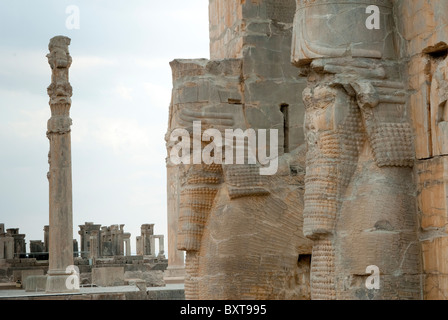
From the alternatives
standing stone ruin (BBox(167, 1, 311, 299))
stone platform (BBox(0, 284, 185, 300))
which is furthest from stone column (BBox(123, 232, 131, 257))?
standing stone ruin (BBox(167, 1, 311, 299))

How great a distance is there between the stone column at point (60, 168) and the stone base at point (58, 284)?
97 mm

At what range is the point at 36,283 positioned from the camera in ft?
61.7

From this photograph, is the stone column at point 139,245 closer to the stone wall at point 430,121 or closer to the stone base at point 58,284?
the stone base at point 58,284

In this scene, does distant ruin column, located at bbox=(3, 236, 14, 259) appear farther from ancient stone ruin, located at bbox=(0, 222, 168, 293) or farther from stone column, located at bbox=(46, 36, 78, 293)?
stone column, located at bbox=(46, 36, 78, 293)

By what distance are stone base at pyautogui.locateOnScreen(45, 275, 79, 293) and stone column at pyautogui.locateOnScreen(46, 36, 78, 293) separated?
97 millimetres

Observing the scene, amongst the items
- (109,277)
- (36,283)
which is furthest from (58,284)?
(109,277)

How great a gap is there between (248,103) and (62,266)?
876 centimetres

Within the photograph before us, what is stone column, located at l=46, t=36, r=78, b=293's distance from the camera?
1783 cm

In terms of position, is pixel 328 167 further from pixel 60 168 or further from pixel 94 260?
pixel 94 260

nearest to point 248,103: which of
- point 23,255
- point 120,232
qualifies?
point 23,255

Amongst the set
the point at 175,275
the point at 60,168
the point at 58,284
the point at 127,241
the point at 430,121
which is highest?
the point at 60,168

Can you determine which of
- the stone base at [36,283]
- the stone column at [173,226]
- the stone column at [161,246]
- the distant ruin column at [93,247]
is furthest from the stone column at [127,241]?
the stone column at [173,226]

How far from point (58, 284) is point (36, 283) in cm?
144

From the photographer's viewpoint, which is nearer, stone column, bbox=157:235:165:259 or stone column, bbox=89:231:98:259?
stone column, bbox=89:231:98:259
